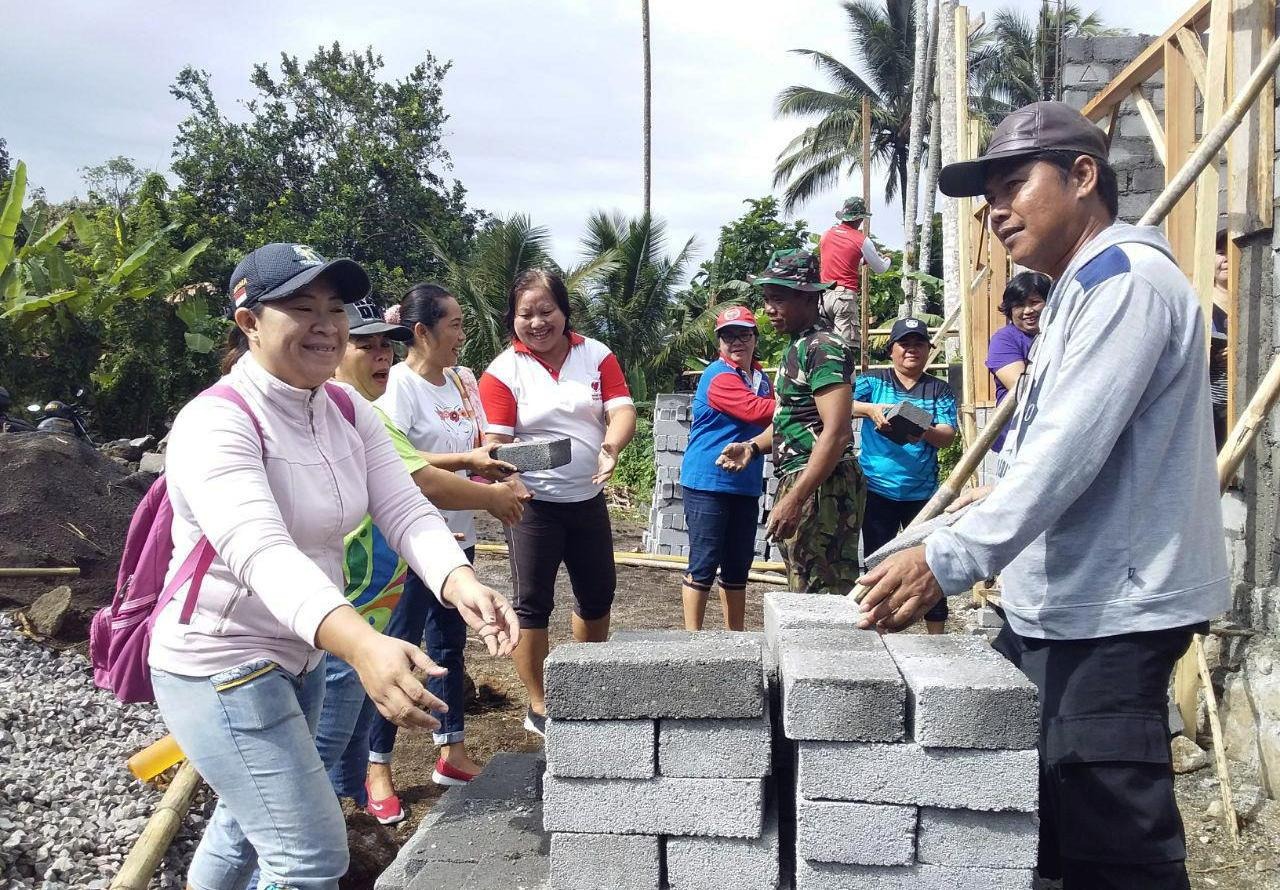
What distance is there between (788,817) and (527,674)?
6.84 ft

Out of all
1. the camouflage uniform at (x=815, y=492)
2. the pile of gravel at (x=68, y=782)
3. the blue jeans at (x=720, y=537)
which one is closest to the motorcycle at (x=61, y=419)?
the pile of gravel at (x=68, y=782)

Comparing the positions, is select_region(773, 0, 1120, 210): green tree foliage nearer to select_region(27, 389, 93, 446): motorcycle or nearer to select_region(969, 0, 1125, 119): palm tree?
select_region(969, 0, 1125, 119): palm tree

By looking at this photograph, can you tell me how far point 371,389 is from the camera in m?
4.16

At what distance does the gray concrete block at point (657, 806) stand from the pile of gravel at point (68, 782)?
199 centimetres

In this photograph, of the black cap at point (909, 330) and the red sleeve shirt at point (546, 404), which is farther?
the black cap at point (909, 330)

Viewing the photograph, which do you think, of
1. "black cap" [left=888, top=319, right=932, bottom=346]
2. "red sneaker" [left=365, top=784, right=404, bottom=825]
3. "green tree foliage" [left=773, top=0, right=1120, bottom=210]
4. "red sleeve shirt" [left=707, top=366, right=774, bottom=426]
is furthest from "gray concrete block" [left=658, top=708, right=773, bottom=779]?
"green tree foliage" [left=773, top=0, right=1120, bottom=210]

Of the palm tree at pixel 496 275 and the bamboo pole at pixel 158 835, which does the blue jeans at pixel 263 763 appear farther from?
the palm tree at pixel 496 275

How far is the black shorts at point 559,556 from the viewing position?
14.5 ft

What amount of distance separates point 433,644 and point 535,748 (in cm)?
91

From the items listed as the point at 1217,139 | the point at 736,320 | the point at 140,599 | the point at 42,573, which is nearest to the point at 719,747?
the point at 140,599

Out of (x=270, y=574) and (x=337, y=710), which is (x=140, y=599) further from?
(x=337, y=710)

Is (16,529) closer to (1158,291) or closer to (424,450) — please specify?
(424,450)

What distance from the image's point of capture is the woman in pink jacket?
2.09 meters

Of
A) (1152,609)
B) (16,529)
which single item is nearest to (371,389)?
(1152,609)
